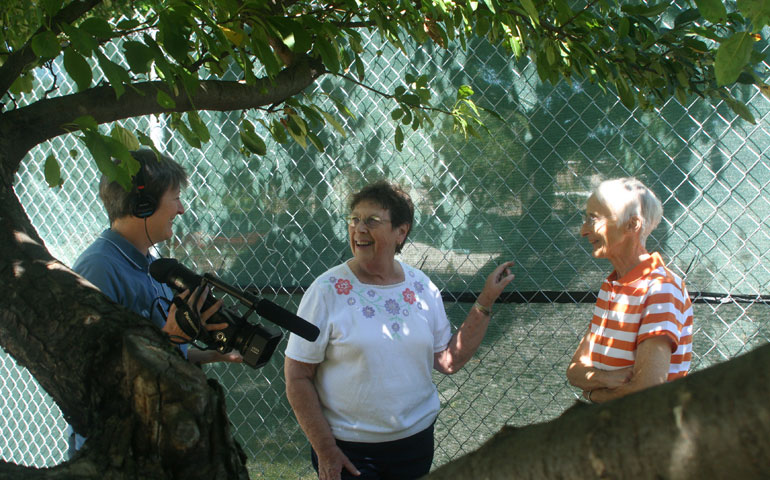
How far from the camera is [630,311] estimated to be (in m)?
2.20

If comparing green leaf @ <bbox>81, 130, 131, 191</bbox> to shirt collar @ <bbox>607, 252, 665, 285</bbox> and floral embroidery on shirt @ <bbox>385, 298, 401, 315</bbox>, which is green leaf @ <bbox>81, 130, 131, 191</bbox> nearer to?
floral embroidery on shirt @ <bbox>385, 298, 401, 315</bbox>

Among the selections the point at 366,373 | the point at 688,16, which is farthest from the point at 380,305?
the point at 688,16

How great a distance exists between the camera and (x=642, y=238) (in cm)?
231

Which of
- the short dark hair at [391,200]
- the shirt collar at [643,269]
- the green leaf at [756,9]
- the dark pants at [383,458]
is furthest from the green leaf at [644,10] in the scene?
the dark pants at [383,458]

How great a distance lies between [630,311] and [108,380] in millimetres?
1682

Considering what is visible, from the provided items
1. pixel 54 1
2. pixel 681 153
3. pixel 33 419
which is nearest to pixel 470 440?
pixel 681 153

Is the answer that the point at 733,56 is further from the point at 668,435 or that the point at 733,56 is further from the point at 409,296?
the point at 409,296

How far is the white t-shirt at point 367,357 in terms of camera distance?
2469 mm

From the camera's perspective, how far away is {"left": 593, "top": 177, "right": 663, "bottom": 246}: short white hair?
230 cm

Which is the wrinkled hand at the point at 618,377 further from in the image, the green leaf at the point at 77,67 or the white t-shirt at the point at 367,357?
the green leaf at the point at 77,67

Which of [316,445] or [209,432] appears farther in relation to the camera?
[316,445]

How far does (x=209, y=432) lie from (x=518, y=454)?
0.66 metres

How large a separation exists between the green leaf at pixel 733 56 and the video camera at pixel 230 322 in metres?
0.98

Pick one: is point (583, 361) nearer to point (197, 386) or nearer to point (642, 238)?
point (642, 238)
